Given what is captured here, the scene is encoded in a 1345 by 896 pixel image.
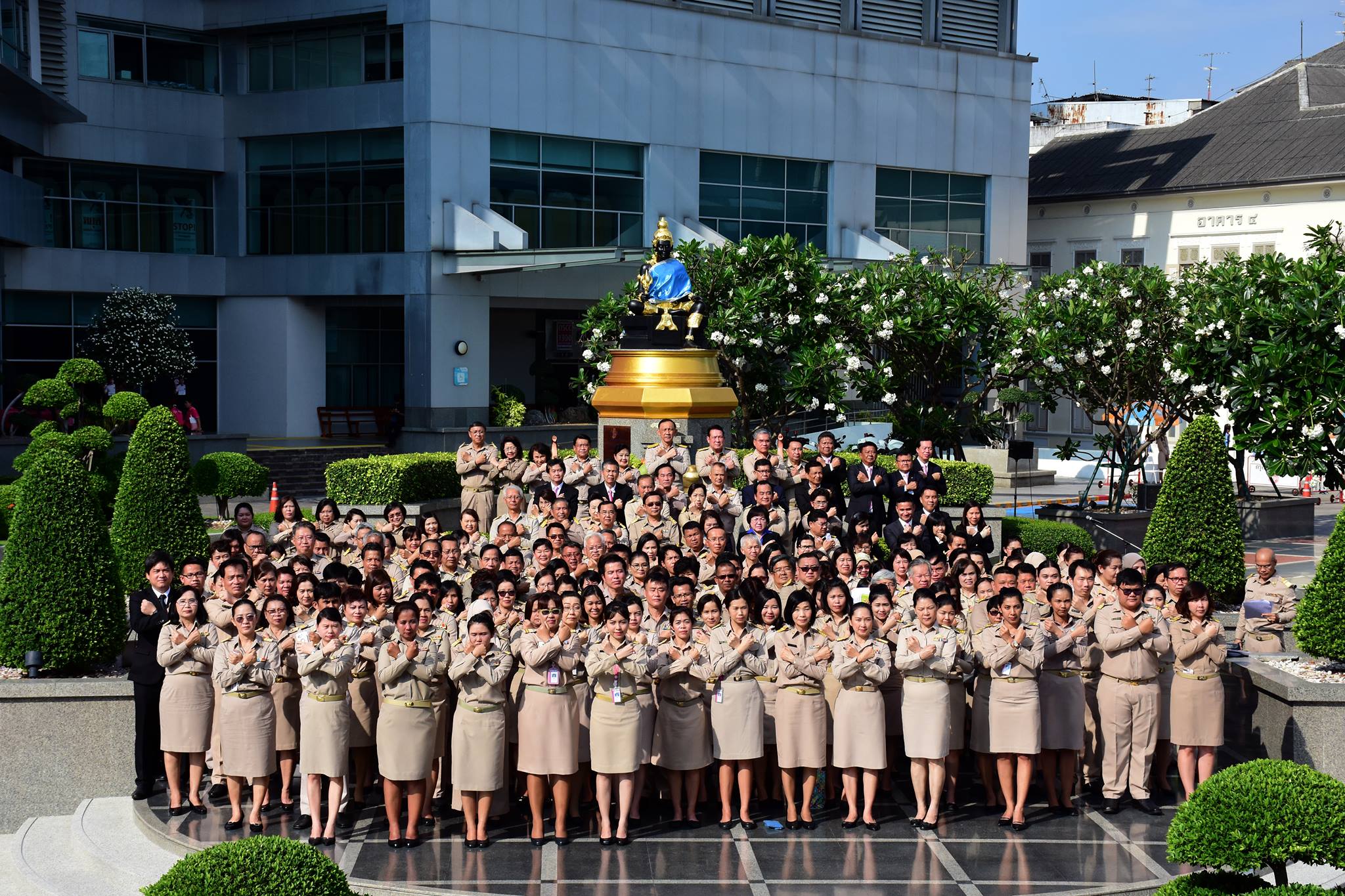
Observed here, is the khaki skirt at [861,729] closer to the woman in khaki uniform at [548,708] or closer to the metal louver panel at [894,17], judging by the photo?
the woman in khaki uniform at [548,708]

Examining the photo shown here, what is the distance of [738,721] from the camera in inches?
426

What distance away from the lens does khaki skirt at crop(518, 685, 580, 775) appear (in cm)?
1050

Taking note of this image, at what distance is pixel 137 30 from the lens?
3466cm

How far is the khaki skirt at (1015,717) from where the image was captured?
35.7 feet

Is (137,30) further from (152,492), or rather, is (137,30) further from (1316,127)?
(1316,127)

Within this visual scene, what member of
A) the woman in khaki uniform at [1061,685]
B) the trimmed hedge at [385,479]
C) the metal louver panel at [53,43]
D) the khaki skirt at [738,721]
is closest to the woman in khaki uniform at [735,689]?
the khaki skirt at [738,721]

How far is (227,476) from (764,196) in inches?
740

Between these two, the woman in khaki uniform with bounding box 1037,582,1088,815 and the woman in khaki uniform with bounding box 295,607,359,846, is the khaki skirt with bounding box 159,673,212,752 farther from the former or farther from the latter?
the woman in khaki uniform with bounding box 1037,582,1088,815

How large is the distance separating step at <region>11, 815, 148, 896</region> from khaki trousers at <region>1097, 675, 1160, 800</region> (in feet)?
21.3

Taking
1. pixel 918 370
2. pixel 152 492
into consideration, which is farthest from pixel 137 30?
pixel 152 492

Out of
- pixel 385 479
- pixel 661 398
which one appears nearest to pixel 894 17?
pixel 661 398

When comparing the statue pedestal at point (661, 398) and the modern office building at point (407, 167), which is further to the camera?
the modern office building at point (407, 167)

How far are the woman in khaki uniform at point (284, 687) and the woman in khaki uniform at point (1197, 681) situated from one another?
600cm

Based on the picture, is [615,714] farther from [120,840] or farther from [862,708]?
[120,840]
